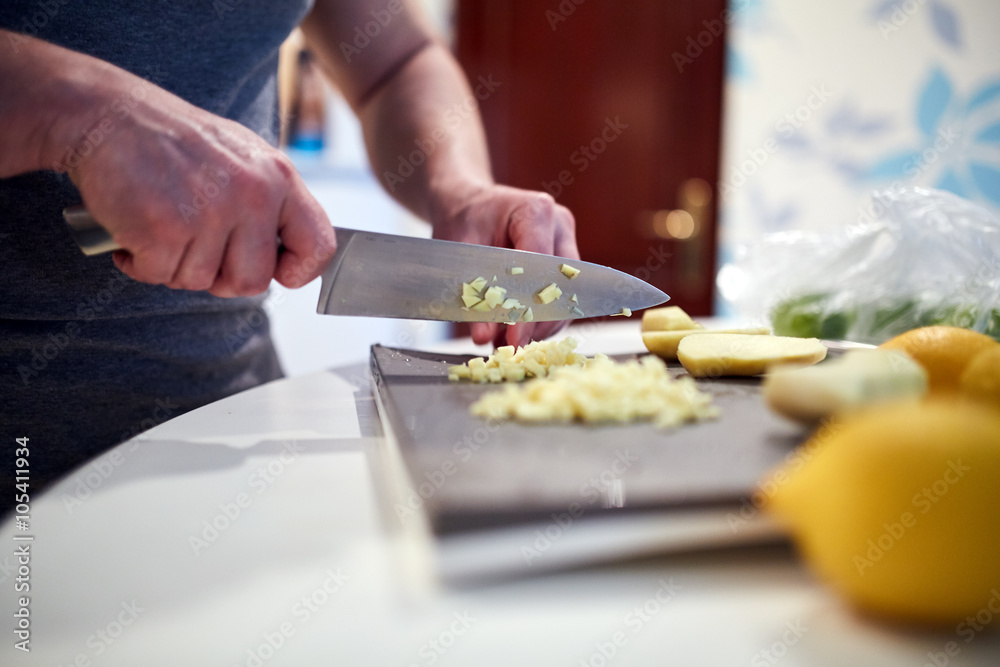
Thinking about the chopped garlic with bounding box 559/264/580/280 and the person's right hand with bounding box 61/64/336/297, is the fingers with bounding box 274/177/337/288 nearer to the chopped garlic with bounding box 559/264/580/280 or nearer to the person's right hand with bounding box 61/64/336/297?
the person's right hand with bounding box 61/64/336/297

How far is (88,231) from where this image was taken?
27.0 inches

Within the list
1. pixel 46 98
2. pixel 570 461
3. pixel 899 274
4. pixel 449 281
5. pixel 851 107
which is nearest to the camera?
pixel 570 461

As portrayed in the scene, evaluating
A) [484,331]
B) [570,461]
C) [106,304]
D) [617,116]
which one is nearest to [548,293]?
[484,331]

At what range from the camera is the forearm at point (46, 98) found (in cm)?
63

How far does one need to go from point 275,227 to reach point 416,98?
67cm

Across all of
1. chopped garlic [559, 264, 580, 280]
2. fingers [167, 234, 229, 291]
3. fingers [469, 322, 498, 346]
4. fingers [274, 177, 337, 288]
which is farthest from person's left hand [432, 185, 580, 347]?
fingers [167, 234, 229, 291]

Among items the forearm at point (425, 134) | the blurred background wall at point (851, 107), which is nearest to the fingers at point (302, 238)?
the forearm at point (425, 134)

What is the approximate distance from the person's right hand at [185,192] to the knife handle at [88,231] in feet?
0.06

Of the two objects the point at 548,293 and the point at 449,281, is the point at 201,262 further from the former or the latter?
the point at 548,293

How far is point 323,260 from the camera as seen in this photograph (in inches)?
31.7

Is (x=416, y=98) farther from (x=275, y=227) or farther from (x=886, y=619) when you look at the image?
(x=886, y=619)

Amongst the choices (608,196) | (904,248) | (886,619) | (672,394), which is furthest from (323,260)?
(608,196)

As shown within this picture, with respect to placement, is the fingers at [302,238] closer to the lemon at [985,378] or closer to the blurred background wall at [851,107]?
the lemon at [985,378]

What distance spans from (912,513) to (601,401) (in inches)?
11.0
